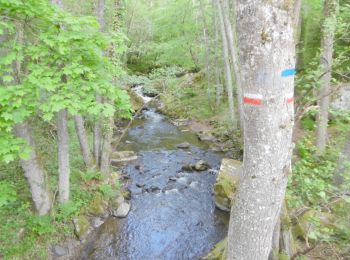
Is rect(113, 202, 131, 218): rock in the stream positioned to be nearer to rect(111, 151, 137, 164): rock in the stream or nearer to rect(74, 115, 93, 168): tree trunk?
rect(74, 115, 93, 168): tree trunk

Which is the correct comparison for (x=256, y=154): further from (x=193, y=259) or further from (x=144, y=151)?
(x=144, y=151)

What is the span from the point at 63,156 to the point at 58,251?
1996 mm

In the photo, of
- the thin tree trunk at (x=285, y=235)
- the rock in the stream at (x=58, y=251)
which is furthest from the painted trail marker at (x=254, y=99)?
the rock in the stream at (x=58, y=251)

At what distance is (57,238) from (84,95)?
349cm

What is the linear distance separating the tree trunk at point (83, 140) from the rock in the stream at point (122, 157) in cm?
253

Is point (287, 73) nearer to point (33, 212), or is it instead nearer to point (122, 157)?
point (33, 212)

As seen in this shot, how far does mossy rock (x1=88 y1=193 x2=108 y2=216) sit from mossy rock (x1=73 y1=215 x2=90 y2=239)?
362 millimetres

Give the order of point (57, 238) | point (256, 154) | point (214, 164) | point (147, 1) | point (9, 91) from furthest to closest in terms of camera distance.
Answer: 1. point (147, 1)
2. point (214, 164)
3. point (57, 238)
4. point (9, 91)
5. point (256, 154)

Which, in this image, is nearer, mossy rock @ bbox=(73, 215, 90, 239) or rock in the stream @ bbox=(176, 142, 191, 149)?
mossy rock @ bbox=(73, 215, 90, 239)

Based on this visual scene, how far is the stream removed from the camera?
639 centimetres

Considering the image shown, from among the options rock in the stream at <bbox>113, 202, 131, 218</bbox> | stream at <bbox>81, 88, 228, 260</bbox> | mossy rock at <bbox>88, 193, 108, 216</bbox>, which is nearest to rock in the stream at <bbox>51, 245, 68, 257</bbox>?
stream at <bbox>81, 88, 228, 260</bbox>

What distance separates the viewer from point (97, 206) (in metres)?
7.18

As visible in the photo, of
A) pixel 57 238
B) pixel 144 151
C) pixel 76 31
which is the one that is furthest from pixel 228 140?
pixel 76 31

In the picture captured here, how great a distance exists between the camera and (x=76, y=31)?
13.8 feet
